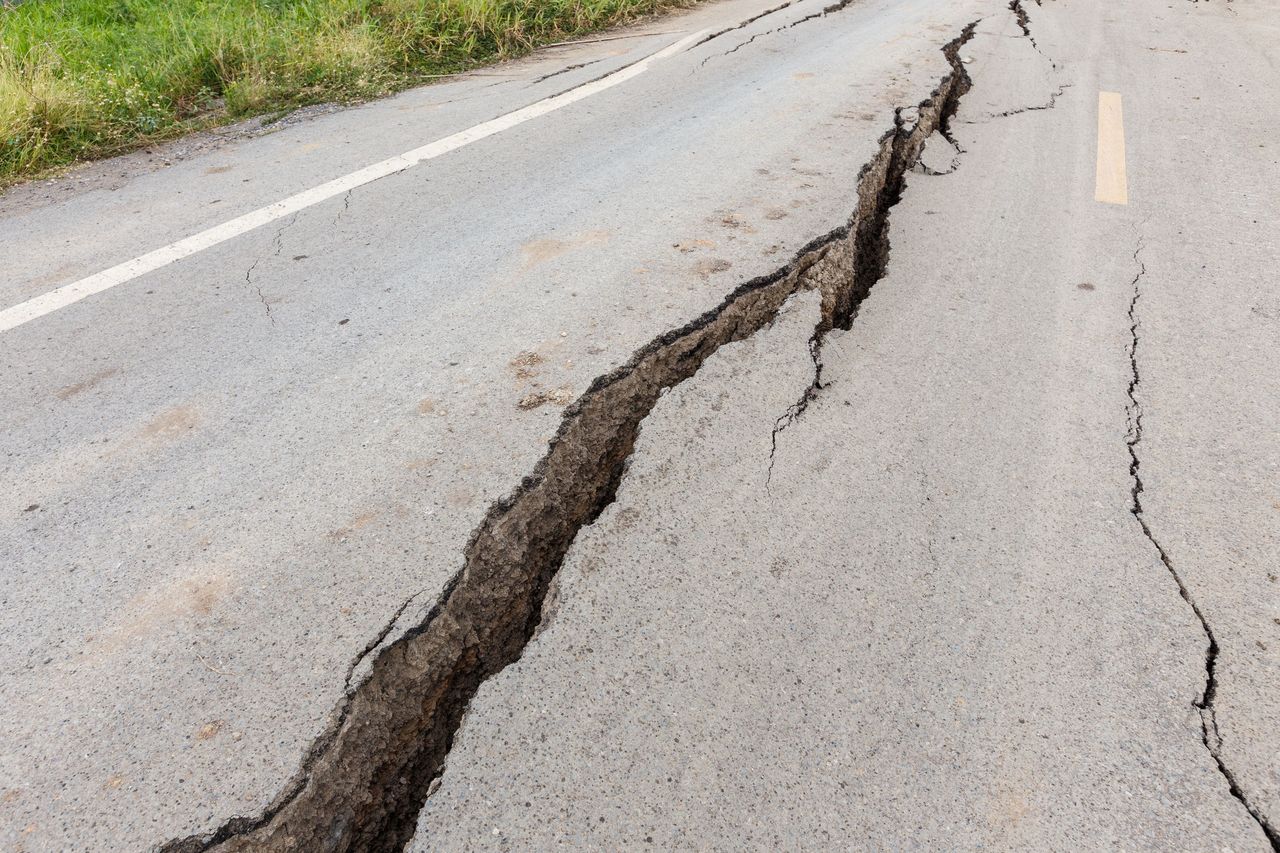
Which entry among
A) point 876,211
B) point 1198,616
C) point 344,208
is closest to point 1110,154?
point 876,211

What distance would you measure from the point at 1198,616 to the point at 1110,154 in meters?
3.55

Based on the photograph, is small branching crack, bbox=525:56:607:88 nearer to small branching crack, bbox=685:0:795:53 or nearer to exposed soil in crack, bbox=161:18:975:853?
small branching crack, bbox=685:0:795:53

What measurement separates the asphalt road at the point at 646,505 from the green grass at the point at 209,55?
67 centimetres

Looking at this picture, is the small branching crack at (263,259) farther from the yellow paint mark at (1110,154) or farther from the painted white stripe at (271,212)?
the yellow paint mark at (1110,154)

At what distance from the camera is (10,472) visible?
8.15ft

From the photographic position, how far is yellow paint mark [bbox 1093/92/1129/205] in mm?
4164

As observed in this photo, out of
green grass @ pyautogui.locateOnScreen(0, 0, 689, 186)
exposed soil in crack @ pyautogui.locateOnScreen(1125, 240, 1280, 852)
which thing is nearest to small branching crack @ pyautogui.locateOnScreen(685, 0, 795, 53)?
green grass @ pyautogui.locateOnScreen(0, 0, 689, 186)

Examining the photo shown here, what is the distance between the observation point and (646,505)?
2303 millimetres

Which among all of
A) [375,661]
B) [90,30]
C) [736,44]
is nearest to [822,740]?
[375,661]

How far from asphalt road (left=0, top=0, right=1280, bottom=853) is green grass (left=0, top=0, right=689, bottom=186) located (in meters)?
0.67

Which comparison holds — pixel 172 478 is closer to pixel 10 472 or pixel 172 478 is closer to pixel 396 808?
pixel 10 472

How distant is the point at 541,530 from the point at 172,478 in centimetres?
114

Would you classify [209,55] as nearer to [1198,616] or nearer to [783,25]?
[783,25]

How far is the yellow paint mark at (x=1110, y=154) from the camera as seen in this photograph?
4.16m
